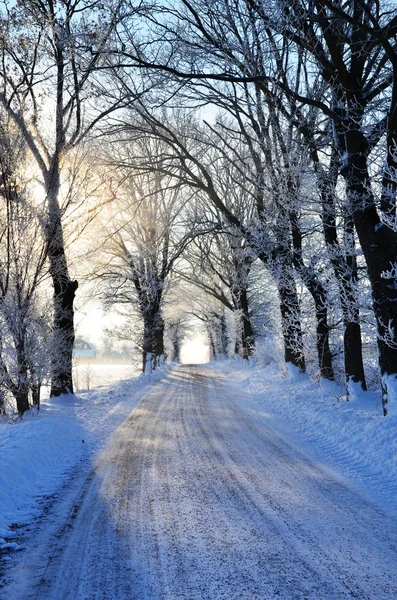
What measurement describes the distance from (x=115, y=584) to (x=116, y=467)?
10.4 ft

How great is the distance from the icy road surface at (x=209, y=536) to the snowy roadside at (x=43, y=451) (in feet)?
1.03

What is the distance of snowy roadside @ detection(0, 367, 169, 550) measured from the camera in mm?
4656

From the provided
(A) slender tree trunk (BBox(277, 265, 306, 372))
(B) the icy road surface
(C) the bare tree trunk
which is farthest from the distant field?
(B) the icy road surface

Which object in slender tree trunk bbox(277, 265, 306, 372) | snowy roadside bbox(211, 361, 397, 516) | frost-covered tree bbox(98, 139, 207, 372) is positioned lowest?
snowy roadside bbox(211, 361, 397, 516)

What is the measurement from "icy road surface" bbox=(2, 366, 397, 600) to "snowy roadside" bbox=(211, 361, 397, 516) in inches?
17.2

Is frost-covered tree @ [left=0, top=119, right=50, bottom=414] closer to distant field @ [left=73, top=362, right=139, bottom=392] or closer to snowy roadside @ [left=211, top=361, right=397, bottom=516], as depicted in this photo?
snowy roadside @ [left=211, top=361, right=397, bottom=516]

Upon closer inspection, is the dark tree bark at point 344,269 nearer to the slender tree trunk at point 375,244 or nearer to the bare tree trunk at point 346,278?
the bare tree trunk at point 346,278

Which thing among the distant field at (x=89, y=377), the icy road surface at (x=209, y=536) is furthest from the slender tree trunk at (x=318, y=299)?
the distant field at (x=89, y=377)

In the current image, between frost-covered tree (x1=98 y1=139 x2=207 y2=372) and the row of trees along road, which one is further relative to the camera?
frost-covered tree (x1=98 y1=139 x2=207 y2=372)

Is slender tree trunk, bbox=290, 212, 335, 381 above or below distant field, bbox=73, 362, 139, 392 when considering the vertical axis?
above

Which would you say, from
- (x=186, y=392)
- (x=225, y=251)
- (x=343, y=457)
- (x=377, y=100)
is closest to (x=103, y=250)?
(x=225, y=251)

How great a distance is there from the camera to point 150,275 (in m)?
24.8

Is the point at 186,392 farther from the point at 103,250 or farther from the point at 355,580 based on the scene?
the point at 355,580

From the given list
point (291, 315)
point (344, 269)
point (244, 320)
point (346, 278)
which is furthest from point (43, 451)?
point (244, 320)
